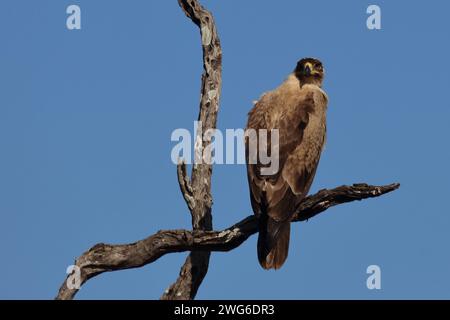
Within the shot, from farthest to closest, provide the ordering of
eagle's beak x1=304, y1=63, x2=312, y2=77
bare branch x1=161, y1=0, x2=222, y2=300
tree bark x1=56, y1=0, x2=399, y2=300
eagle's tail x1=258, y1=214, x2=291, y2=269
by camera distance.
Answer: eagle's beak x1=304, y1=63, x2=312, y2=77
bare branch x1=161, y1=0, x2=222, y2=300
eagle's tail x1=258, y1=214, x2=291, y2=269
tree bark x1=56, y1=0, x2=399, y2=300

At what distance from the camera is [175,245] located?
11.8m

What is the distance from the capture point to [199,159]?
508 inches

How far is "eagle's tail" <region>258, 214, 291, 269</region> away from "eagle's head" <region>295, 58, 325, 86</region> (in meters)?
2.86

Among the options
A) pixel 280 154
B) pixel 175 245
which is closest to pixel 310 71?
pixel 280 154

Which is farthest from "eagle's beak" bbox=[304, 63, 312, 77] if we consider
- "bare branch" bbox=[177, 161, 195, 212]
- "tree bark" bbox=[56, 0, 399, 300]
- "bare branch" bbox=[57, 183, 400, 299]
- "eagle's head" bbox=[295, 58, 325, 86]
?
"bare branch" bbox=[177, 161, 195, 212]

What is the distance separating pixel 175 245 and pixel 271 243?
3.89ft

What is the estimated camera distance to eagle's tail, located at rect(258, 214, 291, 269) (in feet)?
40.2

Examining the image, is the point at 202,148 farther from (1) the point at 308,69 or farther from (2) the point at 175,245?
(1) the point at 308,69

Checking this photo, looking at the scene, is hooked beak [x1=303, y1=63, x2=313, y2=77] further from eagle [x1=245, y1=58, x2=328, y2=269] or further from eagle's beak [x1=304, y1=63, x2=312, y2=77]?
eagle [x1=245, y1=58, x2=328, y2=269]

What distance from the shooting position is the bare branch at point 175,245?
38.0 ft

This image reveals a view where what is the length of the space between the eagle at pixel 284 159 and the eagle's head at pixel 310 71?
370mm
